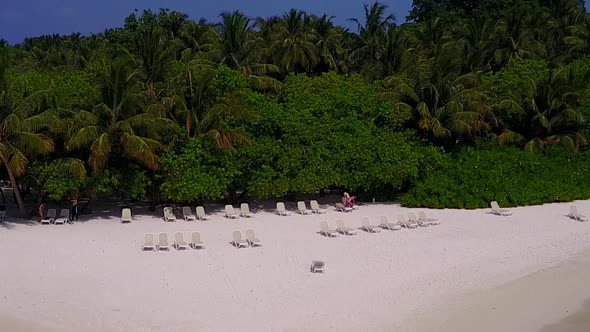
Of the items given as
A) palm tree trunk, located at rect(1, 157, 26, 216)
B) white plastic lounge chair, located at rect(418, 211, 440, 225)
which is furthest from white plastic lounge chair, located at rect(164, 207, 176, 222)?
white plastic lounge chair, located at rect(418, 211, 440, 225)

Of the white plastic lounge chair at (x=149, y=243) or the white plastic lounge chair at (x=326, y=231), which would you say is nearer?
the white plastic lounge chair at (x=149, y=243)

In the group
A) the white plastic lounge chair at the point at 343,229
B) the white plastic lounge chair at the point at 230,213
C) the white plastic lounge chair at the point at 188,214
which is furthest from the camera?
the white plastic lounge chair at the point at 230,213

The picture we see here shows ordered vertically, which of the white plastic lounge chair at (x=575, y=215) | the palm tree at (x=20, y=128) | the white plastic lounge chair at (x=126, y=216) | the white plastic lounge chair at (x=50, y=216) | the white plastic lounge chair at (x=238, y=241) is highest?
the palm tree at (x=20, y=128)

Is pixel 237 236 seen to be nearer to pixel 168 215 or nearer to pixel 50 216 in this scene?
pixel 168 215

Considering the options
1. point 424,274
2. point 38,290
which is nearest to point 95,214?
point 38,290

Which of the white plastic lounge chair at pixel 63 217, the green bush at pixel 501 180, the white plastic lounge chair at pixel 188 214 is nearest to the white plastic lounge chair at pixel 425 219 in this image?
the green bush at pixel 501 180

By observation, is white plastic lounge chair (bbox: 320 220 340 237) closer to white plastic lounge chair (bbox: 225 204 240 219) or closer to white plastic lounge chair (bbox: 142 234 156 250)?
white plastic lounge chair (bbox: 225 204 240 219)

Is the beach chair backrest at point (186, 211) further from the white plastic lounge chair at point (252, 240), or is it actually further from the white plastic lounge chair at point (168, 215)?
the white plastic lounge chair at point (252, 240)
